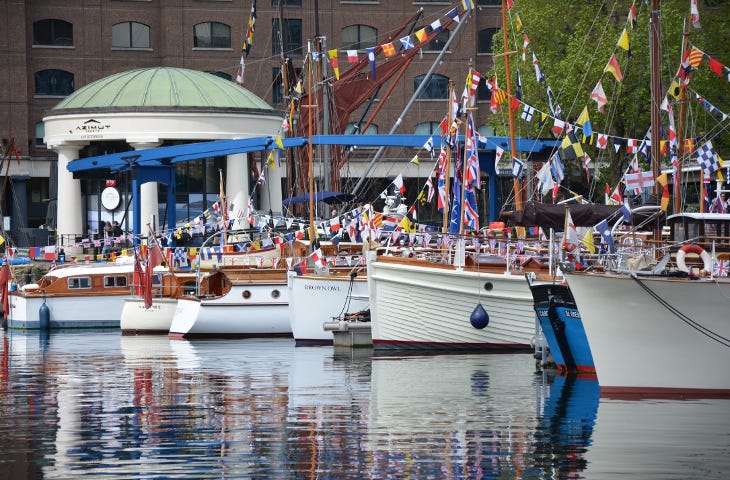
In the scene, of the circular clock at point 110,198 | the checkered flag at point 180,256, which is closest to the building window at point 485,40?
the circular clock at point 110,198

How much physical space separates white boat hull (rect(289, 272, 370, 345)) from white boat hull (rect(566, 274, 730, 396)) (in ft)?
52.3

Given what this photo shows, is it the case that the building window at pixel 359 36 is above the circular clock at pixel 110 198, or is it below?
above

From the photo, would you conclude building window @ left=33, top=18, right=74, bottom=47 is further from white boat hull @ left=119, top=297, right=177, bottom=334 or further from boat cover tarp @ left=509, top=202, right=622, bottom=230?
boat cover tarp @ left=509, top=202, right=622, bottom=230

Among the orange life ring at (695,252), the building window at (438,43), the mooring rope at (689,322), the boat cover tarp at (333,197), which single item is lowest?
the mooring rope at (689,322)

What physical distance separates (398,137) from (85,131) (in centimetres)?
2412

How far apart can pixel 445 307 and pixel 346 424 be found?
14.9 m

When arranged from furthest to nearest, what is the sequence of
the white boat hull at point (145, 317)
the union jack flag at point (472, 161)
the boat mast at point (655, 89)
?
1. the white boat hull at point (145, 317)
2. the union jack flag at point (472, 161)
3. the boat mast at point (655, 89)

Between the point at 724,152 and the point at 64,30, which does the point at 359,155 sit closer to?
the point at 64,30

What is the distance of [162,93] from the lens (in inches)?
3071

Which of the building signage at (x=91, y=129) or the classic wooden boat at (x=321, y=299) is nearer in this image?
the classic wooden boat at (x=321, y=299)

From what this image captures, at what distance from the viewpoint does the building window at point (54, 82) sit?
317 ft

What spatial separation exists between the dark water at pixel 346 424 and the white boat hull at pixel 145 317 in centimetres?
1485

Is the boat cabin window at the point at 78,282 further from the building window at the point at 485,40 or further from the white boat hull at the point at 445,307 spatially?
the building window at the point at 485,40

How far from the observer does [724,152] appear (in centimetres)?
5862
